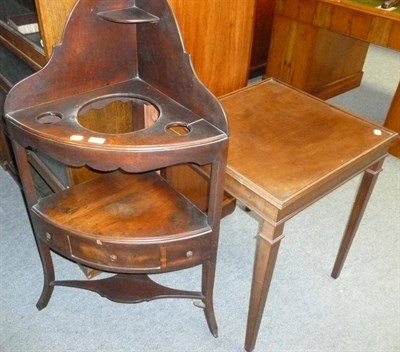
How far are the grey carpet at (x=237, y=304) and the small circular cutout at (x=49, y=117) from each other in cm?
79

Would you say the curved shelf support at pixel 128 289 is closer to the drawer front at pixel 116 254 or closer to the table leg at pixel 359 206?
the drawer front at pixel 116 254

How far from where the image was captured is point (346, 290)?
1649 mm

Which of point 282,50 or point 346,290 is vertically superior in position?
point 282,50

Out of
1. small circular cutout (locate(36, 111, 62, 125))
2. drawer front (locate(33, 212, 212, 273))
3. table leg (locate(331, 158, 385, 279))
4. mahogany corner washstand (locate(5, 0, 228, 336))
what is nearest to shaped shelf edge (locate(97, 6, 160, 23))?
mahogany corner washstand (locate(5, 0, 228, 336))

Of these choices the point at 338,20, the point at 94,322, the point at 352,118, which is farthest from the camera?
the point at 338,20

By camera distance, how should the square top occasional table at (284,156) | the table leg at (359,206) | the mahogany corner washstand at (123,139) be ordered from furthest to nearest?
1. the table leg at (359,206)
2. the square top occasional table at (284,156)
3. the mahogany corner washstand at (123,139)

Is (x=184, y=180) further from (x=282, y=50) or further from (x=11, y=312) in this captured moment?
(x=282, y=50)

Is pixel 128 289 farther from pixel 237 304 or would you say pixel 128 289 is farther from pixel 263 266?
pixel 263 266

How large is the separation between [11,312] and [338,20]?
2.25m

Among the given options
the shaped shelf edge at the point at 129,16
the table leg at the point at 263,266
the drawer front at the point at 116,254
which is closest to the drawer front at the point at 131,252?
the drawer front at the point at 116,254

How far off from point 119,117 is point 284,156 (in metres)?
0.60

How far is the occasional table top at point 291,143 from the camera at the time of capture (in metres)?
1.10

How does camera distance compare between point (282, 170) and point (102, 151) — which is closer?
point (102, 151)

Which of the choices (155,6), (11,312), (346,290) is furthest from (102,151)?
(346,290)
